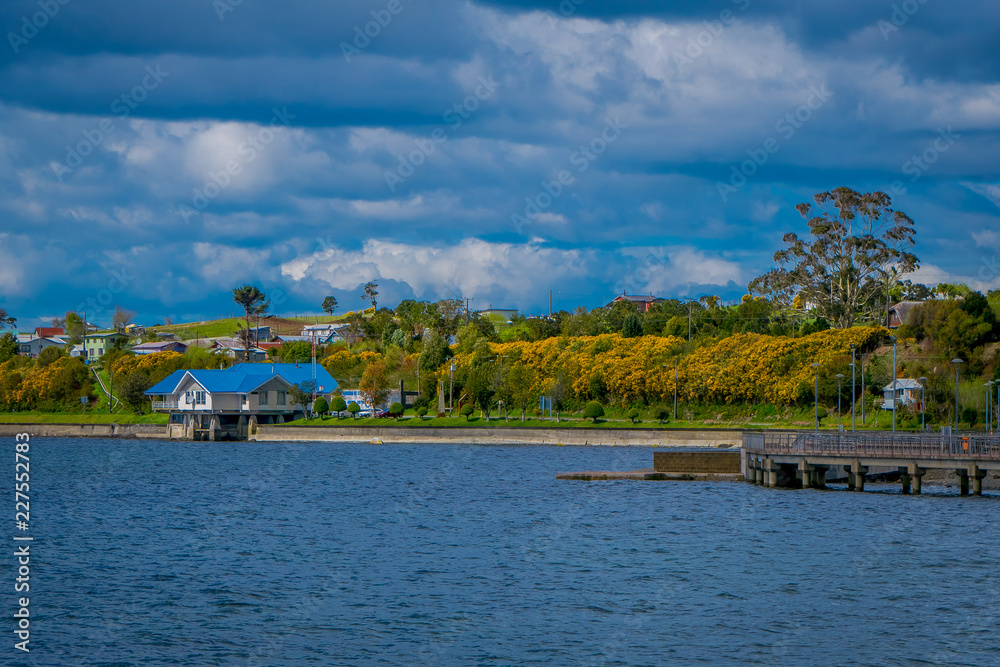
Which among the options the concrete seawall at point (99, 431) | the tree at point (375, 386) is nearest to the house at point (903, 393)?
the tree at point (375, 386)

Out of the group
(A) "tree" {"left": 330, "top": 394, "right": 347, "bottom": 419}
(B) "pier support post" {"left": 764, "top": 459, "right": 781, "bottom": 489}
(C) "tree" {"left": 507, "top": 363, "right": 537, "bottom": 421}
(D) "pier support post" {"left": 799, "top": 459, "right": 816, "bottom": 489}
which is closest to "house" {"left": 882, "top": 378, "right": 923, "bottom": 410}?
(D) "pier support post" {"left": 799, "top": 459, "right": 816, "bottom": 489}

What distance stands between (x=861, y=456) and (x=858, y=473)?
5.00 ft

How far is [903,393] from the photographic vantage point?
309ft

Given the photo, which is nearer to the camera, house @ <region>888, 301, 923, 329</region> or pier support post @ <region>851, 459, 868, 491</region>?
pier support post @ <region>851, 459, 868, 491</region>

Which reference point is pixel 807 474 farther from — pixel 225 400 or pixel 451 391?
pixel 225 400

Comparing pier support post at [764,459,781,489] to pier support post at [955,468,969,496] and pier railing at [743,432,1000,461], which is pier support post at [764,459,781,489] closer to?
pier railing at [743,432,1000,461]

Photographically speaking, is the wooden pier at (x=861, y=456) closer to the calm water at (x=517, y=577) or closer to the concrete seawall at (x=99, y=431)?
→ the calm water at (x=517, y=577)

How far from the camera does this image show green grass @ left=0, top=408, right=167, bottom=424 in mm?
143375

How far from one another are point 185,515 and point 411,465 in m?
34.1

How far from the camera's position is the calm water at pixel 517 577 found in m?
23.8

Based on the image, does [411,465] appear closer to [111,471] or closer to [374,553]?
[111,471]

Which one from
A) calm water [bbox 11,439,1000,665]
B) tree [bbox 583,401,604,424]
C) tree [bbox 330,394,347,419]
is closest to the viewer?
calm water [bbox 11,439,1000,665]

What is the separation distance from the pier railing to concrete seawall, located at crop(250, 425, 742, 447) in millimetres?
34599

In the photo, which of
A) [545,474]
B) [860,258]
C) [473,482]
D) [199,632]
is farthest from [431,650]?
[860,258]
